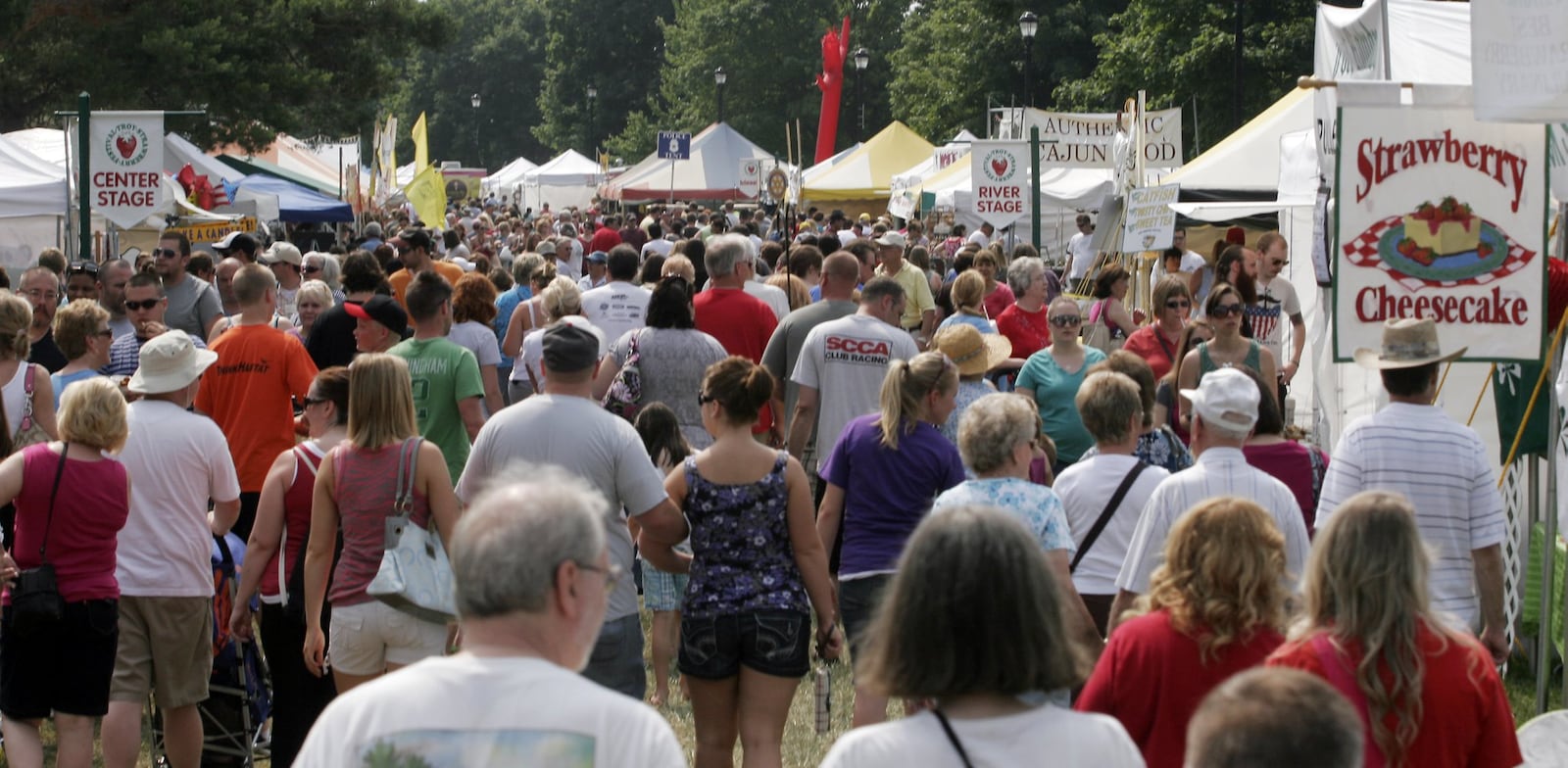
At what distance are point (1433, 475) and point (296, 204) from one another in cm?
2297

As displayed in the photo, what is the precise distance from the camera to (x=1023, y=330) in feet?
33.1

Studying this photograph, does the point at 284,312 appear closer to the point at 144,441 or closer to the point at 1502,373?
Answer: the point at 144,441

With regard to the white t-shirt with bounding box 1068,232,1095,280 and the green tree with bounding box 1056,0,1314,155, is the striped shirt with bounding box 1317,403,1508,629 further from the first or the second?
the green tree with bounding box 1056,0,1314,155

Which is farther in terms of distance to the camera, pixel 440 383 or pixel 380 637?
pixel 440 383

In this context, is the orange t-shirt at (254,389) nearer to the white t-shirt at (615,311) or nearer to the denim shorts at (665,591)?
the denim shorts at (665,591)

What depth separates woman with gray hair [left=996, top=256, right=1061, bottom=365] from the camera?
10.0m

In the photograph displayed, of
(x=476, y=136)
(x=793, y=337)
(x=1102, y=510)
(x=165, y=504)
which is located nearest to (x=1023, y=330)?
(x=793, y=337)

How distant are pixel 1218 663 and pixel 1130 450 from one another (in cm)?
194

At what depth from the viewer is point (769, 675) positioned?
213 inches

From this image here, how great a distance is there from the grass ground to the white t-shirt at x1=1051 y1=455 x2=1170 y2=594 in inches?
69.7

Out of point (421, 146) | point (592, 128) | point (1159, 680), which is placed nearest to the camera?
point (1159, 680)

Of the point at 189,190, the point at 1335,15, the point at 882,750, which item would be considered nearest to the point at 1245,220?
the point at 1335,15

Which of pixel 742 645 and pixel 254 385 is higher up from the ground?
pixel 254 385

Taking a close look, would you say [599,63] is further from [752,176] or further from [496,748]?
[496,748]
